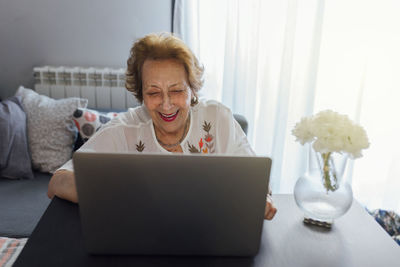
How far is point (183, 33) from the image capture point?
2.15 meters

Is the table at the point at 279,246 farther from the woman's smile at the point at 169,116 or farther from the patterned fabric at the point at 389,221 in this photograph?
the patterned fabric at the point at 389,221

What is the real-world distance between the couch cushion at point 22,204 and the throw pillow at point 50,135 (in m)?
0.10

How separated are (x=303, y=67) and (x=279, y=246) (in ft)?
5.27

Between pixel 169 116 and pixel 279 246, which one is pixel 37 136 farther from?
pixel 279 246

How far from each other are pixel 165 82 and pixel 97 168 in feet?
1.96

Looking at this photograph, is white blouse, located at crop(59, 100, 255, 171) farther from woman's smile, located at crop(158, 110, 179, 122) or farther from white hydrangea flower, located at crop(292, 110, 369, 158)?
white hydrangea flower, located at crop(292, 110, 369, 158)

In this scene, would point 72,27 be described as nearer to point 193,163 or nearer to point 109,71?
point 109,71

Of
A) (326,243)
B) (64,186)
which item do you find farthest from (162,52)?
(326,243)

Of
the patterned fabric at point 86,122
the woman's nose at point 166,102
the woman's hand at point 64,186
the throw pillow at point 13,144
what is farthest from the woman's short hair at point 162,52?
the throw pillow at point 13,144

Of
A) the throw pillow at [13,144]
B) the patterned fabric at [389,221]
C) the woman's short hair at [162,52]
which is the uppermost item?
the woman's short hair at [162,52]

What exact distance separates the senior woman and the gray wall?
109 cm

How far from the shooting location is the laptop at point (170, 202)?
595 mm

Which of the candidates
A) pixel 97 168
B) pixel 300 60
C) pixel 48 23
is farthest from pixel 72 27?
pixel 97 168

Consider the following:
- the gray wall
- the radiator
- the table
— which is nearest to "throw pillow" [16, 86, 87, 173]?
the radiator
